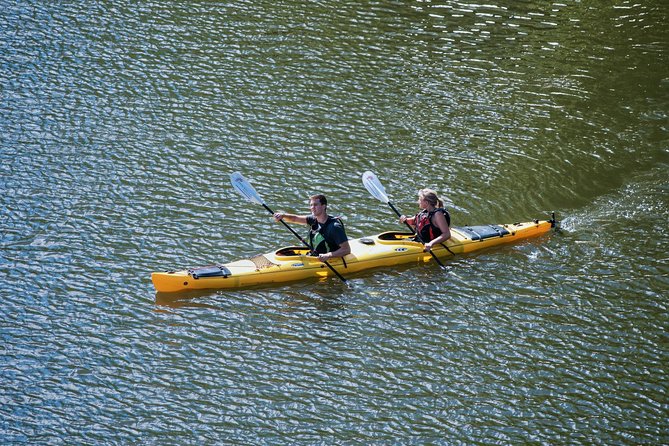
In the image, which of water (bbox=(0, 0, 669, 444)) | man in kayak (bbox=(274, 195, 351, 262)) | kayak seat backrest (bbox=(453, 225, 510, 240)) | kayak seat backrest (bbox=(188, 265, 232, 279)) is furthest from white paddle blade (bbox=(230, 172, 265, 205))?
kayak seat backrest (bbox=(453, 225, 510, 240))

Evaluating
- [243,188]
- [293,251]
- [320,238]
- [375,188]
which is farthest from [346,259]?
[243,188]

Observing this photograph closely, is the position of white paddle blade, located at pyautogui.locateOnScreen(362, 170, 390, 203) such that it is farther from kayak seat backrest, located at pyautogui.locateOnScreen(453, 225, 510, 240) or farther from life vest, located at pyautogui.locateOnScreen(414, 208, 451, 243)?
kayak seat backrest, located at pyautogui.locateOnScreen(453, 225, 510, 240)

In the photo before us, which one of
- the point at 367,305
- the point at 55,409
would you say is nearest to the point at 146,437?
the point at 55,409

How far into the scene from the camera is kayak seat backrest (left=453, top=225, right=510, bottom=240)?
1555 centimetres

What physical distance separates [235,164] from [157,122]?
2359 millimetres

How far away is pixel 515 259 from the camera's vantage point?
15.3 metres

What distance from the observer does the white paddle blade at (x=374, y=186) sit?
A: 1578 cm

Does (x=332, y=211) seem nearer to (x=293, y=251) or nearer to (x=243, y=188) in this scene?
(x=293, y=251)

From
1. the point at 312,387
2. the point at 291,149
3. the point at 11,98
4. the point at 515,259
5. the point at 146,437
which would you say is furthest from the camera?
the point at 11,98

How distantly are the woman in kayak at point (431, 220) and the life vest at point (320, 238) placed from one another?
1.49 metres

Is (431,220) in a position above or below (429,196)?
below

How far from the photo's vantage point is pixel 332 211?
16.2 metres

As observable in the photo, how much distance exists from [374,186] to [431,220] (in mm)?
1233

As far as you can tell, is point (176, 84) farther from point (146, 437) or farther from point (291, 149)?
point (146, 437)
